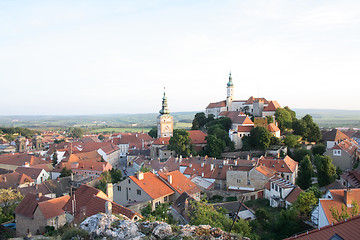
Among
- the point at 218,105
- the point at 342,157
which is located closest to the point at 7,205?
the point at 342,157

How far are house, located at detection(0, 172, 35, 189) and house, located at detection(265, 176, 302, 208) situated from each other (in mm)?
33683

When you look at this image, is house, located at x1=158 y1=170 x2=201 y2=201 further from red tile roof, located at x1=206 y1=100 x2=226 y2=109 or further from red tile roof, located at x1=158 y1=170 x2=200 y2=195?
red tile roof, located at x1=206 y1=100 x2=226 y2=109

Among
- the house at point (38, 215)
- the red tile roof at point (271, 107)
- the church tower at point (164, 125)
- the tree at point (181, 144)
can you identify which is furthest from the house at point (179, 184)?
the church tower at point (164, 125)

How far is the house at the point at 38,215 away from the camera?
23.7m

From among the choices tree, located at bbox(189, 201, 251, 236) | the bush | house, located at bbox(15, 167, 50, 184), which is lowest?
house, located at bbox(15, 167, 50, 184)

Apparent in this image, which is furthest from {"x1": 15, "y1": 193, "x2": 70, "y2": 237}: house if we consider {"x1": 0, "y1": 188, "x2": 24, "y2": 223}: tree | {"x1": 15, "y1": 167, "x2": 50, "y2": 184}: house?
{"x1": 15, "y1": 167, "x2": 50, "y2": 184}: house

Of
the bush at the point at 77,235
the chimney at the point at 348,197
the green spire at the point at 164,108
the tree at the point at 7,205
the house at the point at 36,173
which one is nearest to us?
the bush at the point at 77,235

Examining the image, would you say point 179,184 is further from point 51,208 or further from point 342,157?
point 342,157

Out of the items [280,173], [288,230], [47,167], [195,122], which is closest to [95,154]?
[47,167]

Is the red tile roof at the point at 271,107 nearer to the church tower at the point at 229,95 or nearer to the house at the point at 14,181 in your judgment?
the church tower at the point at 229,95

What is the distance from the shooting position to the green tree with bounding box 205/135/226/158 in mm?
49031

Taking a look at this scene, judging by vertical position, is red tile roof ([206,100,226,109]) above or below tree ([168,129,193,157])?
above

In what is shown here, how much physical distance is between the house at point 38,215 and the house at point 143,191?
17.7 feet

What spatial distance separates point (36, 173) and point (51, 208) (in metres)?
25.9
